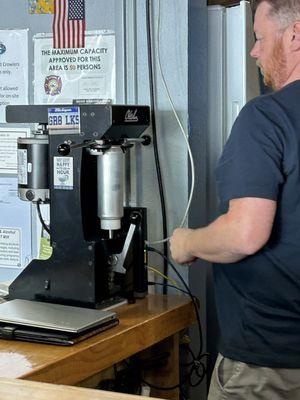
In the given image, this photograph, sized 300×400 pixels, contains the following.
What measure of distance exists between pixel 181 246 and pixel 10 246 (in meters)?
1.06

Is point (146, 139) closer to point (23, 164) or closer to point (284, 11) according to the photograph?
point (23, 164)

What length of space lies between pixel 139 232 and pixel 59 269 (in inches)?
10.7

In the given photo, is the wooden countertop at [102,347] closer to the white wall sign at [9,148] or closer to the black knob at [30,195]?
the black knob at [30,195]

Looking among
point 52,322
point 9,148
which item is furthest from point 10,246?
point 52,322

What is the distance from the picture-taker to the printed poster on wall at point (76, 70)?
8.35 ft

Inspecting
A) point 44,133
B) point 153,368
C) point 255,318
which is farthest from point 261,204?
point 153,368

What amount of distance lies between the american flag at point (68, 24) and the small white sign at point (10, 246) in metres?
0.70

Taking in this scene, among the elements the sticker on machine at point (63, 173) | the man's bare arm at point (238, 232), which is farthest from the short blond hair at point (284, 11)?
the sticker on machine at point (63, 173)

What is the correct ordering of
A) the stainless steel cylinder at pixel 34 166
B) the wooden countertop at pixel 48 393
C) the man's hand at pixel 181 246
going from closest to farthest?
1. the wooden countertop at pixel 48 393
2. the man's hand at pixel 181 246
3. the stainless steel cylinder at pixel 34 166

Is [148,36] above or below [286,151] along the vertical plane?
above

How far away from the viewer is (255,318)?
1.77 meters

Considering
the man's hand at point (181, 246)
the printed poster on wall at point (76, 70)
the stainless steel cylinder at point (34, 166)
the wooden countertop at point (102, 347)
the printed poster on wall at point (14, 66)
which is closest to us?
the wooden countertop at point (102, 347)

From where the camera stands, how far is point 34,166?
84.7 inches

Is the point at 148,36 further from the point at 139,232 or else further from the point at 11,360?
the point at 11,360
